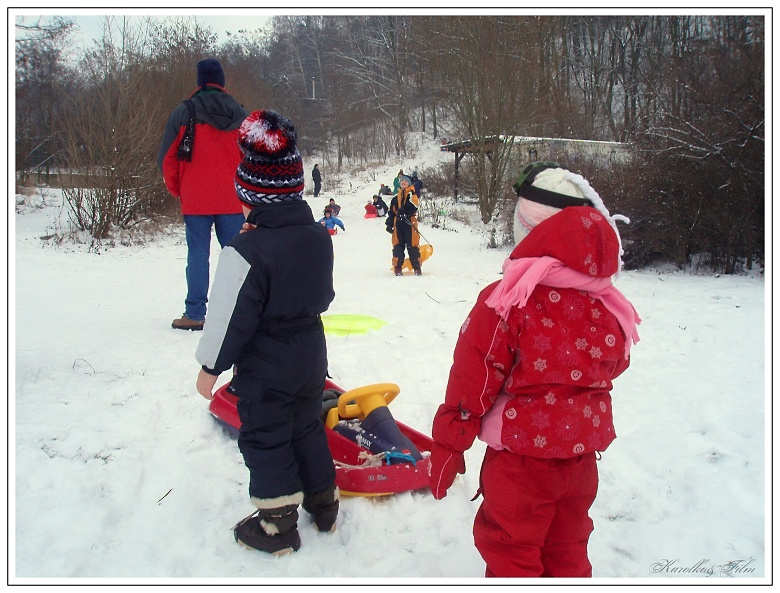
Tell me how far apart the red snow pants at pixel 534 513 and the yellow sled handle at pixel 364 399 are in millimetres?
1228

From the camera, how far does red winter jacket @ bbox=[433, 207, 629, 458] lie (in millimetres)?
1606

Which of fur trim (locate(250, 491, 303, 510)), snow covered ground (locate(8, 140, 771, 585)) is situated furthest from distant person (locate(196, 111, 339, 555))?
snow covered ground (locate(8, 140, 771, 585))

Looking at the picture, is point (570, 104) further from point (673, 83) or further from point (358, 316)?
point (358, 316)

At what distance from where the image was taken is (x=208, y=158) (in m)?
4.26

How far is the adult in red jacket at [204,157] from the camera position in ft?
13.7

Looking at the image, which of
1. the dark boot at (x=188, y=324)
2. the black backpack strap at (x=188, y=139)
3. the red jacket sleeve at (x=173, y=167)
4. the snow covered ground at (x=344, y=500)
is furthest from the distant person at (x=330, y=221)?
the black backpack strap at (x=188, y=139)

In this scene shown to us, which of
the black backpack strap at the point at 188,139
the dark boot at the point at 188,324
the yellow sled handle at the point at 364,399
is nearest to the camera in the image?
the yellow sled handle at the point at 364,399

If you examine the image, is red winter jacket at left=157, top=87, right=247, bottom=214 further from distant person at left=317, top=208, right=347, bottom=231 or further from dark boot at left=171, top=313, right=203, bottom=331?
distant person at left=317, top=208, right=347, bottom=231

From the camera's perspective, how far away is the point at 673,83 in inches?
351

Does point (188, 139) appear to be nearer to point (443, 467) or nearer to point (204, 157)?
point (204, 157)

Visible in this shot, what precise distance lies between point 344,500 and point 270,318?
972 millimetres

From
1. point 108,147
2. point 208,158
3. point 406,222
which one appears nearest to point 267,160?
point 208,158

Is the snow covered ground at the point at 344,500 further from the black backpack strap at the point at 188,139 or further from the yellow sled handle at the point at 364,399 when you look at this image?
the black backpack strap at the point at 188,139
